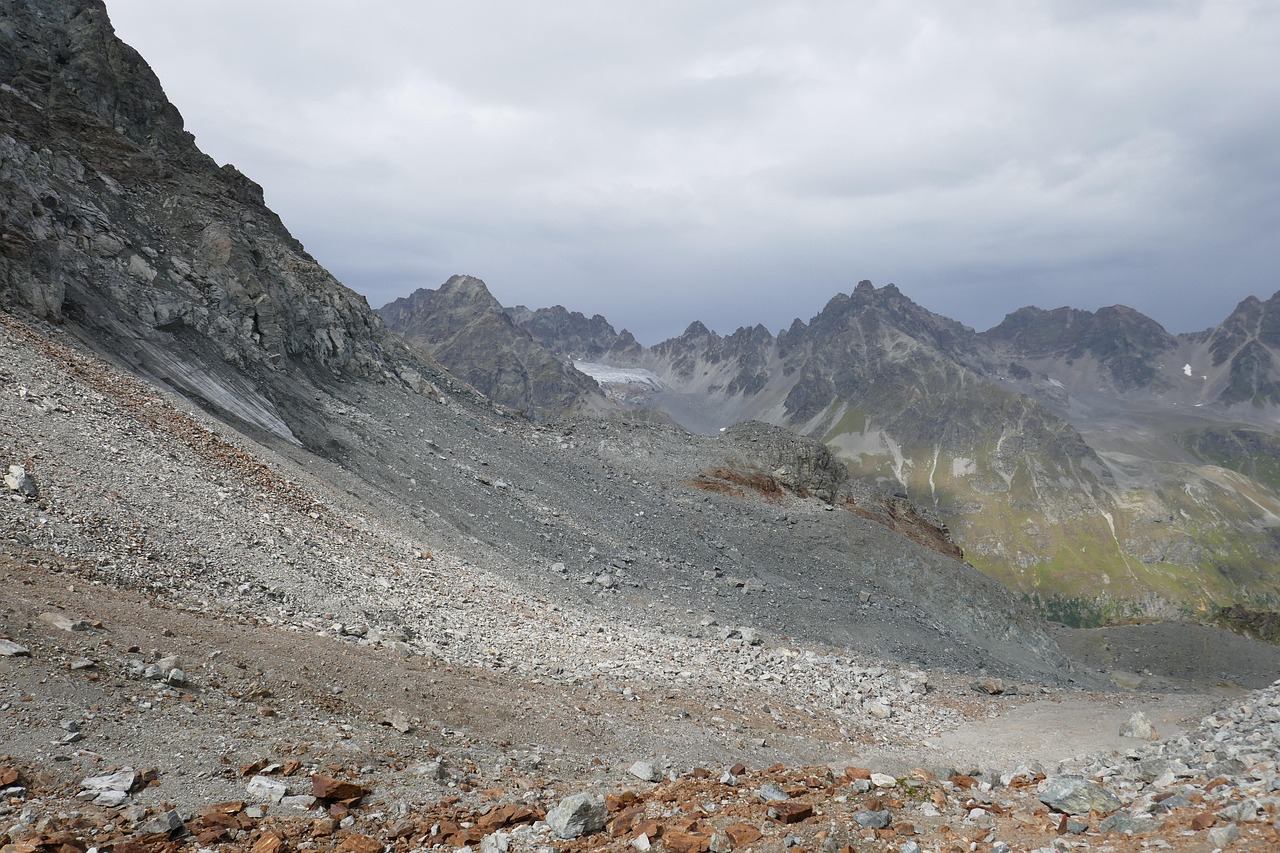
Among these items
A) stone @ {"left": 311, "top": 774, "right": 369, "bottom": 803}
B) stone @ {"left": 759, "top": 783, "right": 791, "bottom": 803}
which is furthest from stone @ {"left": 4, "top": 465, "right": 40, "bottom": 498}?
stone @ {"left": 759, "top": 783, "right": 791, "bottom": 803}

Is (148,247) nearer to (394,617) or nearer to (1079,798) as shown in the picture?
(394,617)

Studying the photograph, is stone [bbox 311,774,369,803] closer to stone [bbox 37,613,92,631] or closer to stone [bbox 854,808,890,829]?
stone [bbox 37,613,92,631]

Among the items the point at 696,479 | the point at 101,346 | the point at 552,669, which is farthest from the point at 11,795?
the point at 696,479

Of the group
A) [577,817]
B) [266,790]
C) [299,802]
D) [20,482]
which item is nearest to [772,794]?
[577,817]

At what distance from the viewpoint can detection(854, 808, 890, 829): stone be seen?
8305mm

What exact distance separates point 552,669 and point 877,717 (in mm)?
10215

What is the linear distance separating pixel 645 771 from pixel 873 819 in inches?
172

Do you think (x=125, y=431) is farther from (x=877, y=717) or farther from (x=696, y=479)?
(x=696, y=479)

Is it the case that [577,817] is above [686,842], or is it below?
below

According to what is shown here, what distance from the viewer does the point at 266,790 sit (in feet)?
27.3

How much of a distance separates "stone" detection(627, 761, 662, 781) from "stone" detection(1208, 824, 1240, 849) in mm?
7398

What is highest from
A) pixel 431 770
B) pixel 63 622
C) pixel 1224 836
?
pixel 1224 836

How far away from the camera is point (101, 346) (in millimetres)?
25766

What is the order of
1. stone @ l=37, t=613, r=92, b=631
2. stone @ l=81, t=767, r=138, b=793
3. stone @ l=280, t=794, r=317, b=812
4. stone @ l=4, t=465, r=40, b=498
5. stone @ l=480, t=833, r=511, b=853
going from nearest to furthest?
stone @ l=81, t=767, r=138, b=793, stone @ l=480, t=833, r=511, b=853, stone @ l=280, t=794, r=317, b=812, stone @ l=37, t=613, r=92, b=631, stone @ l=4, t=465, r=40, b=498
